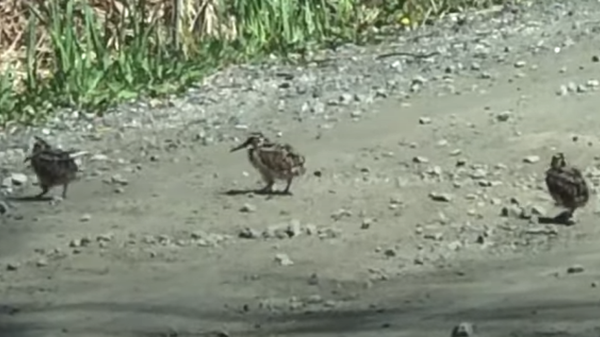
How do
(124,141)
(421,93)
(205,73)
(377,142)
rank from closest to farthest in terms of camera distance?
(377,142)
(124,141)
(421,93)
(205,73)

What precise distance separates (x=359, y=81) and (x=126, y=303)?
5417 mm

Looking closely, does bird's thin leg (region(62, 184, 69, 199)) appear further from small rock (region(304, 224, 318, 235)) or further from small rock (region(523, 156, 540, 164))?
small rock (region(523, 156, 540, 164))

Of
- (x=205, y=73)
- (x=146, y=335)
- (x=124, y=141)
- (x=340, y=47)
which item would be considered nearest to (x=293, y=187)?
(x=124, y=141)

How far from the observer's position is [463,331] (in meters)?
5.99

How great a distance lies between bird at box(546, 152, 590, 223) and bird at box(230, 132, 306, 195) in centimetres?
138

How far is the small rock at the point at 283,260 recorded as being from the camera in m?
7.48

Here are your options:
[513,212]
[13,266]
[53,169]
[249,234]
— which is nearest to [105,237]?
[13,266]

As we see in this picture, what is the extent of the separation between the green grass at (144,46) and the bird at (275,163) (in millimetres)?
2825

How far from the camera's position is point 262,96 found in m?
11.9

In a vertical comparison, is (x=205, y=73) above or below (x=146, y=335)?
above

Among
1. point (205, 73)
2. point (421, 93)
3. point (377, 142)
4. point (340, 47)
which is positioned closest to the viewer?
point (377, 142)

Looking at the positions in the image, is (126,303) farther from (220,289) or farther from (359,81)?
(359,81)

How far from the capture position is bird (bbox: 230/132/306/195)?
28.9 ft

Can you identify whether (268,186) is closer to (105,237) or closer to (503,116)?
(105,237)
